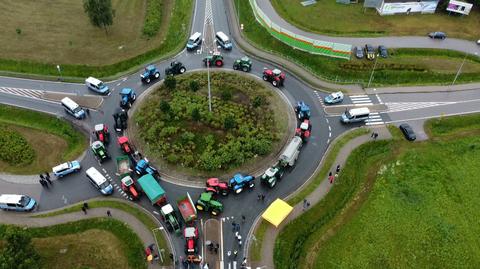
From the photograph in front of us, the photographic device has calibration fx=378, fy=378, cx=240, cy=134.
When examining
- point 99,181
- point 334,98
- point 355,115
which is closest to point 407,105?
point 355,115

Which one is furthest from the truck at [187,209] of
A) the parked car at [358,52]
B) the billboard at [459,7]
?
the billboard at [459,7]

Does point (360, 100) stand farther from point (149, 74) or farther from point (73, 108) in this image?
point (73, 108)

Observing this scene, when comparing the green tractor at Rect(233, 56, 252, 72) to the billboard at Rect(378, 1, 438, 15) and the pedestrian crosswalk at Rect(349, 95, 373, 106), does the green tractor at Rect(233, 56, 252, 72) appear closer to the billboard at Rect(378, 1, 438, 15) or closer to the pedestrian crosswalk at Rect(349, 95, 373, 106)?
the pedestrian crosswalk at Rect(349, 95, 373, 106)

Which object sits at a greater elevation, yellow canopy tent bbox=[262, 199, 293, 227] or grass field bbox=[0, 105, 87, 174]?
yellow canopy tent bbox=[262, 199, 293, 227]

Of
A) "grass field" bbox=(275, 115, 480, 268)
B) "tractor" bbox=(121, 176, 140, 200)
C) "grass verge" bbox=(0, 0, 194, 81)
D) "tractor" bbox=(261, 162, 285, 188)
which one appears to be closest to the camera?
"grass field" bbox=(275, 115, 480, 268)

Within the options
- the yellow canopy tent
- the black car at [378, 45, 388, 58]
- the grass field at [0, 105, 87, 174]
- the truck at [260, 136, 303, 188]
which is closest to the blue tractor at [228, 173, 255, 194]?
the truck at [260, 136, 303, 188]

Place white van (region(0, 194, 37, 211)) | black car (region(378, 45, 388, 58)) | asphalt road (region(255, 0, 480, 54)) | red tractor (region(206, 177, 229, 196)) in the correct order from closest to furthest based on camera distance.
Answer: white van (region(0, 194, 37, 211)) → red tractor (region(206, 177, 229, 196)) → black car (region(378, 45, 388, 58)) → asphalt road (region(255, 0, 480, 54))

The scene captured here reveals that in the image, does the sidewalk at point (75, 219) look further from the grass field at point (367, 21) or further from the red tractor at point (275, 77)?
Answer: the grass field at point (367, 21)
